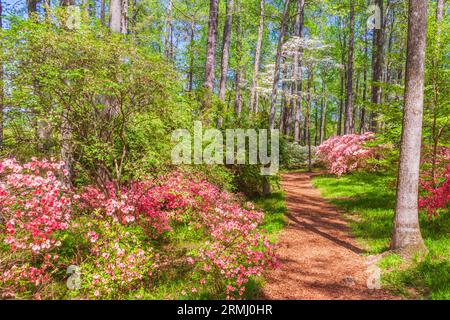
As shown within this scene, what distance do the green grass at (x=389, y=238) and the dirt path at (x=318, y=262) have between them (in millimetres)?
341

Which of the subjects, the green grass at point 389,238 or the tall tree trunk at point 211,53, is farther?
the tall tree trunk at point 211,53

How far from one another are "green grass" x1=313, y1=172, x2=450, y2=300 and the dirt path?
341mm

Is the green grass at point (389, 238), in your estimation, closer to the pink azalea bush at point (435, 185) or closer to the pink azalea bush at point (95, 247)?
the pink azalea bush at point (435, 185)

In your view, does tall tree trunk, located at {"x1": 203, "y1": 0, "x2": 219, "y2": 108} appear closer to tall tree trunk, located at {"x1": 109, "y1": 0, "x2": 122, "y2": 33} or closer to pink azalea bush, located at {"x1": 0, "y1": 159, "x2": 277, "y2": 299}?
tall tree trunk, located at {"x1": 109, "y1": 0, "x2": 122, "y2": 33}

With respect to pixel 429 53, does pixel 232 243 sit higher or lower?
lower

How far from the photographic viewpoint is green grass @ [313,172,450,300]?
454cm

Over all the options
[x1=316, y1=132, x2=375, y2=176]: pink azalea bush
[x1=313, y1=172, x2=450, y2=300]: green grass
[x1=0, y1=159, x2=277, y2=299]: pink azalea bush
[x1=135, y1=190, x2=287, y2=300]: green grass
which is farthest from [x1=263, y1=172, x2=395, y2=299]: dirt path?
[x1=316, y1=132, x2=375, y2=176]: pink azalea bush

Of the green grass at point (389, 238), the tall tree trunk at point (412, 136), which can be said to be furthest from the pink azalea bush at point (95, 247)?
the tall tree trunk at point (412, 136)

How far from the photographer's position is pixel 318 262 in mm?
5801

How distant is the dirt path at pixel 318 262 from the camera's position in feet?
15.3
